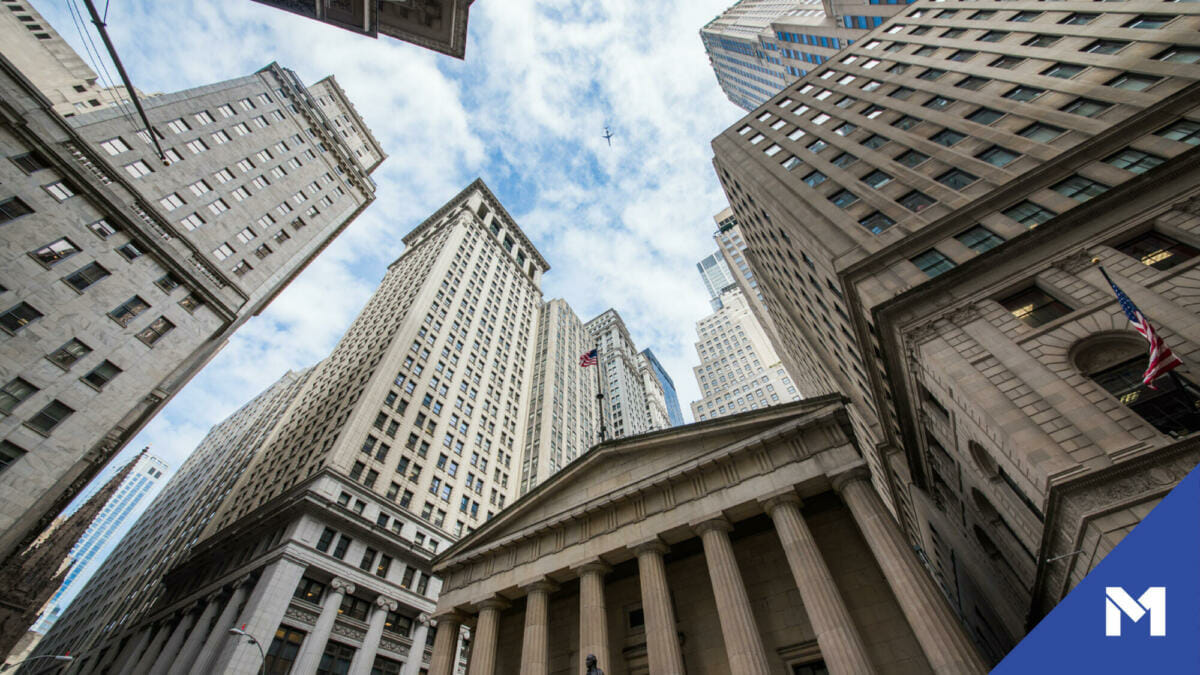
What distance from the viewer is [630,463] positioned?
81.4 feet

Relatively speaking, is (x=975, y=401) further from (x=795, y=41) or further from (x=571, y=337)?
(x=571, y=337)

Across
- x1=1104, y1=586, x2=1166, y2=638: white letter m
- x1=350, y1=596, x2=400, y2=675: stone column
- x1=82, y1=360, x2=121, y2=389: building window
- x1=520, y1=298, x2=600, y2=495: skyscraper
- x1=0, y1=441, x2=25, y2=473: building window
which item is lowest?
x1=1104, y1=586, x2=1166, y2=638: white letter m

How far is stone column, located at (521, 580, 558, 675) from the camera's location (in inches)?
765

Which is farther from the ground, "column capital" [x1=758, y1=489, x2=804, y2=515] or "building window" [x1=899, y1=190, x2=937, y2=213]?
"building window" [x1=899, y1=190, x2=937, y2=213]

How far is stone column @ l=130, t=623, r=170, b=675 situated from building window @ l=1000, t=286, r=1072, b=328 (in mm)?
62891

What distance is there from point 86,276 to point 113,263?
6.25ft

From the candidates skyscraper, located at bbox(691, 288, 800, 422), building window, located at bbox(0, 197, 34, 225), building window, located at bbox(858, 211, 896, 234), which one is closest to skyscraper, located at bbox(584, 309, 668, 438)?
skyscraper, located at bbox(691, 288, 800, 422)

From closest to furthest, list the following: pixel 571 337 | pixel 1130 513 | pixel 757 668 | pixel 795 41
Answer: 1. pixel 1130 513
2. pixel 757 668
3. pixel 795 41
4. pixel 571 337

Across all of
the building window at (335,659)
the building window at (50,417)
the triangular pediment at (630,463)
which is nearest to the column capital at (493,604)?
the triangular pediment at (630,463)

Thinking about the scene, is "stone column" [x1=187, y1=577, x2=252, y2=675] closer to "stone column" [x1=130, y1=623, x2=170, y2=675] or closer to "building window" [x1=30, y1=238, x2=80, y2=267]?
"stone column" [x1=130, y1=623, x2=170, y2=675]

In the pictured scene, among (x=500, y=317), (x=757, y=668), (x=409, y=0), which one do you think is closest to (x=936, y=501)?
(x=757, y=668)

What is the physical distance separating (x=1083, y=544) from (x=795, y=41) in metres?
71.8

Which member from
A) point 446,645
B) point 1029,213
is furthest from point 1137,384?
point 446,645

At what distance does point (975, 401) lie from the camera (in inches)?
621
